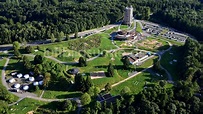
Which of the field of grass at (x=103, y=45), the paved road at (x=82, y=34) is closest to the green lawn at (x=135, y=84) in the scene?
the field of grass at (x=103, y=45)

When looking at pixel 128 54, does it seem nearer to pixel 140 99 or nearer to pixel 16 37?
pixel 140 99

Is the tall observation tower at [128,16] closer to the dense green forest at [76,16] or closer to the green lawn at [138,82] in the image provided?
the dense green forest at [76,16]

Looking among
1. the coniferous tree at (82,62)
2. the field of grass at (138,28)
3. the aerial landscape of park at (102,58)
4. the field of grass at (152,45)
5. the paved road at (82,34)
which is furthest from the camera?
the field of grass at (138,28)

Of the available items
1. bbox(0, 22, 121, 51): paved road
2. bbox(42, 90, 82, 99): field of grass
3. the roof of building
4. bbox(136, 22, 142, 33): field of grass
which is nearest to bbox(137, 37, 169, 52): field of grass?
bbox(136, 22, 142, 33): field of grass

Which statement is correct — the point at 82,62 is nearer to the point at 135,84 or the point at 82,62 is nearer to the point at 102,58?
the point at 102,58

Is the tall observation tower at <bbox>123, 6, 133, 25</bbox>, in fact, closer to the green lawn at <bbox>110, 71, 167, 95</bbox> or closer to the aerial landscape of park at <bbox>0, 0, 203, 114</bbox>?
the aerial landscape of park at <bbox>0, 0, 203, 114</bbox>

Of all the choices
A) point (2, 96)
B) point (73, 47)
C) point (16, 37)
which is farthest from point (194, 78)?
point (16, 37)
